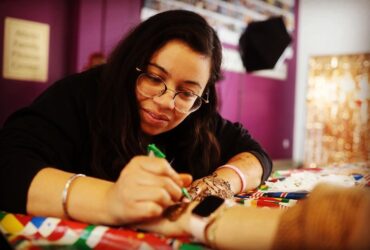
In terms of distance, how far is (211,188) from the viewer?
830mm

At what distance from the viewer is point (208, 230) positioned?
1.70 feet

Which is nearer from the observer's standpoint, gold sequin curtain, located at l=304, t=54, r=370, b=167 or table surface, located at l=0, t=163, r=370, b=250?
table surface, located at l=0, t=163, r=370, b=250

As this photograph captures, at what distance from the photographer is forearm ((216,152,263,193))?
0.92 metres

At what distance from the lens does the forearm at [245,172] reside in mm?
915

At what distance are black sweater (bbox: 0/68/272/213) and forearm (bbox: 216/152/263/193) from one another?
339 mm

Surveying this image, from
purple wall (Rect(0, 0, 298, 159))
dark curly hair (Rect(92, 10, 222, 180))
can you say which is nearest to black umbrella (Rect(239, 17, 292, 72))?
purple wall (Rect(0, 0, 298, 159))

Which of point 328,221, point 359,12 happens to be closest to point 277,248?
point 328,221

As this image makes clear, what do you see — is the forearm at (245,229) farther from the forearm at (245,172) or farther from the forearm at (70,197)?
the forearm at (245,172)

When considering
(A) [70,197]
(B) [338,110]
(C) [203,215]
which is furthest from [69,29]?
(B) [338,110]

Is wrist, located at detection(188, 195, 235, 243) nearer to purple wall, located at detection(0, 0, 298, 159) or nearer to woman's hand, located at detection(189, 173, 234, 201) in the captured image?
woman's hand, located at detection(189, 173, 234, 201)

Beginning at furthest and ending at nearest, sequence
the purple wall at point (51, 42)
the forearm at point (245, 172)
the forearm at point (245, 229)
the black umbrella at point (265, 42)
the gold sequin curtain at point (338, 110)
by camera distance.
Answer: the gold sequin curtain at point (338, 110)
the black umbrella at point (265, 42)
the purple wall at point (51, 42)
the forearm at point (245, 172)
the forearm at point (245, 229)

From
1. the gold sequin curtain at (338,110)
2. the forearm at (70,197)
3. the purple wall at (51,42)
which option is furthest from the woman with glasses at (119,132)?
the gold sequin curtain at (338,110)

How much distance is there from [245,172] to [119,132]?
354 mm

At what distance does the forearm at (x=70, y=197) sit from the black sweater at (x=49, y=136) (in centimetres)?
2
